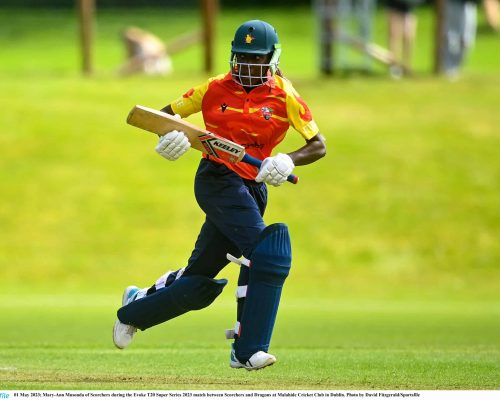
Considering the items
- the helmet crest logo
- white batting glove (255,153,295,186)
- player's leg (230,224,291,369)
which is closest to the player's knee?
player's leg (230,224,291,369)

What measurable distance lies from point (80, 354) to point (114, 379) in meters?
1.40

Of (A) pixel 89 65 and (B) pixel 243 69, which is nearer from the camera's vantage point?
(B) pixel 243 69

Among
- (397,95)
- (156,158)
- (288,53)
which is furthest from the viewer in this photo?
(288,53)

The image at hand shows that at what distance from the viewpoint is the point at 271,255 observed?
6227mm

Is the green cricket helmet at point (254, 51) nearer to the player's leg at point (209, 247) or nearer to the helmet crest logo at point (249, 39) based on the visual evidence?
the helmet crest logo at point (249, 39)

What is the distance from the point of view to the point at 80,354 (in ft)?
24.7

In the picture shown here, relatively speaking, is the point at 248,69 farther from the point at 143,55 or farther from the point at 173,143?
the point at 143,55

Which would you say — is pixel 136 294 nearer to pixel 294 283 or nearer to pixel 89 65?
pixel 294 283

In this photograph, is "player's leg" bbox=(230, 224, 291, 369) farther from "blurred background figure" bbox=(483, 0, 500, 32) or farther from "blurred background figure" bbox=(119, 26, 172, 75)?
"blurred background figure" bbox=(483, 0, 500, 32)

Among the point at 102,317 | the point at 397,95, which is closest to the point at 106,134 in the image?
the point at 397,95

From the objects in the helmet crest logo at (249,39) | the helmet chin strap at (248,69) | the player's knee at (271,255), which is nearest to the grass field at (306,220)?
the player's knee at (271,255)

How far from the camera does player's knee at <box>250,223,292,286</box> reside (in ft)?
20.4

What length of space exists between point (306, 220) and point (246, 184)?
24.8 feet

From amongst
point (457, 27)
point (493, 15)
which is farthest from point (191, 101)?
point (493, 15)
